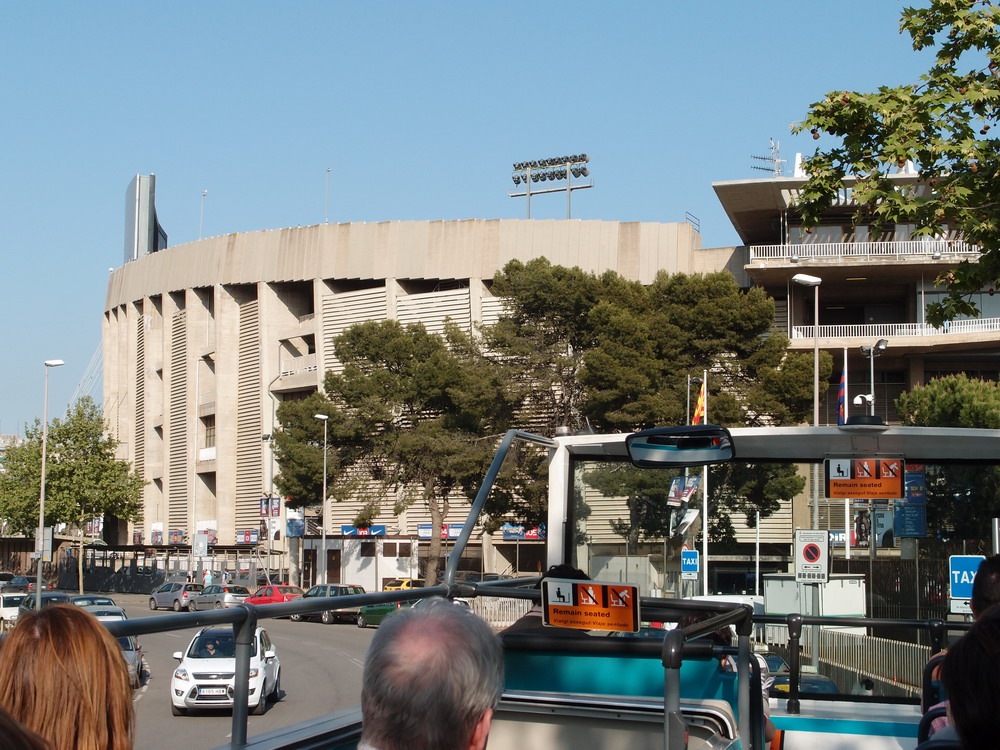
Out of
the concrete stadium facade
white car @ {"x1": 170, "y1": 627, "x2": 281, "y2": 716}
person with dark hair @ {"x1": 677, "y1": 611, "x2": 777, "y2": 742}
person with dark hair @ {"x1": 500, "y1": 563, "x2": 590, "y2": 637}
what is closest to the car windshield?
white car @ {"x1": 170, "y1": 627, "x2": 281, "y2": 716}

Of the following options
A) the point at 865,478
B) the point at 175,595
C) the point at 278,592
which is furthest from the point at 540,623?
the point at 175,595

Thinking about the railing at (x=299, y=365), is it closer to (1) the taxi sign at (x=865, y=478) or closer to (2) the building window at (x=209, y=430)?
(2) the building window at (x=209, y=430)

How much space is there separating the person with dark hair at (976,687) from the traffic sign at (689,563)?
173 inches

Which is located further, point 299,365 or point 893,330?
point 299,365

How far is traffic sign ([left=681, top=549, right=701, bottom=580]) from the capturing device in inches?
263

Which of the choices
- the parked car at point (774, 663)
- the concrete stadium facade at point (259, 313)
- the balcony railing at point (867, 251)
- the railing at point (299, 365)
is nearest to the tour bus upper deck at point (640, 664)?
the parked car at point (774, 663)

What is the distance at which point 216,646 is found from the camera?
376cm

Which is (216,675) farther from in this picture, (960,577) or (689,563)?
(960,577)

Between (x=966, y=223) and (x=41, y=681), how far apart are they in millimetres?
9569

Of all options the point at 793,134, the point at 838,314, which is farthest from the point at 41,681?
the point at 838,314

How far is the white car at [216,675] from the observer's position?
11.2ft

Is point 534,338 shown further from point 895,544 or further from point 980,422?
point 895,544

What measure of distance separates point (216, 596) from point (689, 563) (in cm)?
4953

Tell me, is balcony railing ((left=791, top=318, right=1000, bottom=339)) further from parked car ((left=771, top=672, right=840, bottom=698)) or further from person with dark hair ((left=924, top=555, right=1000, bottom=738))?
person with dark hair ((left=924, top=555, right=1000, bottom=738))
